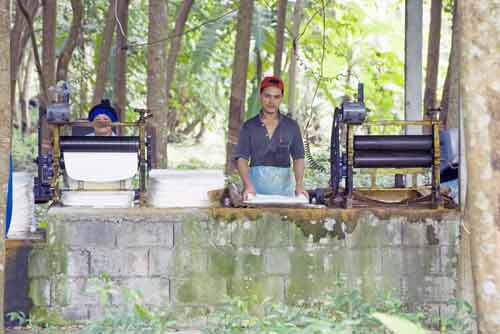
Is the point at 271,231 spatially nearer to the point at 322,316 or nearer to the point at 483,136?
the point at 322,316

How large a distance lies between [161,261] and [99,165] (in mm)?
849

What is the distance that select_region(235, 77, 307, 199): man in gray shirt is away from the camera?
7969 millimetres

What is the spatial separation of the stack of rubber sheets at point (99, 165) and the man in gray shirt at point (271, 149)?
3.33ft

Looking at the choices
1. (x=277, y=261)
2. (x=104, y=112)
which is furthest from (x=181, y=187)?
(x=104, y=112)

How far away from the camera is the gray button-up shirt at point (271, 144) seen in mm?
7984

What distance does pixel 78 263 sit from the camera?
7.05m

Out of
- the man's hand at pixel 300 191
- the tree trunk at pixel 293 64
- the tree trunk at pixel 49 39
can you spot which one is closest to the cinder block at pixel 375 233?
the man's hand at pixel 300 191

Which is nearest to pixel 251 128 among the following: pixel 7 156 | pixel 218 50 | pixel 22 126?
pixel 7 156

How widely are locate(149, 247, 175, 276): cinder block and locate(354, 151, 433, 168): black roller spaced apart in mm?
1501

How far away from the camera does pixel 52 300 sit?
7.08 metres

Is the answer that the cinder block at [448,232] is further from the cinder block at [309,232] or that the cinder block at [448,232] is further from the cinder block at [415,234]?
the cinder block at [309,232]

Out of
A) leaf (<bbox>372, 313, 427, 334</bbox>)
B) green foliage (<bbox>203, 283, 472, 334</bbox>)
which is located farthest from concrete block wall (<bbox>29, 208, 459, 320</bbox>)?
leaf (<bbox>372, 313, 427, 334</bbox>)

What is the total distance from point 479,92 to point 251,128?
389 cm

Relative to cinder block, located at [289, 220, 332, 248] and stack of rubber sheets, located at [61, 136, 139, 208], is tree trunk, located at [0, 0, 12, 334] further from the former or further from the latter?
cinder block, located at [289, 220, 332, 248]
